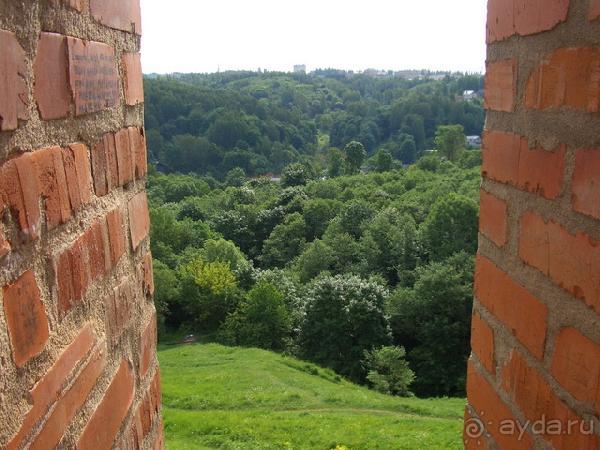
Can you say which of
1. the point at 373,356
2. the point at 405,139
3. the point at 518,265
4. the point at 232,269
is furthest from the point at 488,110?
the point at 405,139

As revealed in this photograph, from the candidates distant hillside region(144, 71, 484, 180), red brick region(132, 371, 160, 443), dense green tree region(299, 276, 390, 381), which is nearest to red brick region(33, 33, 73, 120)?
red brick region(132, 371, 160, 443)

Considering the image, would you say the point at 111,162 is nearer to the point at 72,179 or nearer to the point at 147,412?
the point at 72,179

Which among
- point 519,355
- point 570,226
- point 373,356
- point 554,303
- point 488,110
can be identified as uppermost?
point 488,110

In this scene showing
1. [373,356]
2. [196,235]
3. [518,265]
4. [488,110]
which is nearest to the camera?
[518,265]

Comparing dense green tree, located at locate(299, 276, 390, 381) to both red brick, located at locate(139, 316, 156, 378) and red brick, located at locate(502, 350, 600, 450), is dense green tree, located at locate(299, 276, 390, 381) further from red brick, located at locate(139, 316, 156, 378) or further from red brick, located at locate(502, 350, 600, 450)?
red brick, located at locate(502, 350, 600, 450)

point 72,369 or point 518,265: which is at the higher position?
point 518,265

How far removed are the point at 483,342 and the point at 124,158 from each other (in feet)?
3.84

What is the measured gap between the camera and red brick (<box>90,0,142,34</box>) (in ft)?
4.73

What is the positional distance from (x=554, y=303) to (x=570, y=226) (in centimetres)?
18

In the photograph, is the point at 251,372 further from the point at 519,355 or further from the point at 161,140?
the point at 161,140

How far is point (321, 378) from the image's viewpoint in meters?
22.2

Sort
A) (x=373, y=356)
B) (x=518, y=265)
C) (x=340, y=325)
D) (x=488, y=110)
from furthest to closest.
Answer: (x=340, y=325), (x=373, y=356), (x=488, y=110), (x=518, y=265)

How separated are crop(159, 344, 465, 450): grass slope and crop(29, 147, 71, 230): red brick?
11.9 m

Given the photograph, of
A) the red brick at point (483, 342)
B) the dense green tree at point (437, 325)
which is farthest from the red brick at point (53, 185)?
the dense green tree at point (437, 325)
